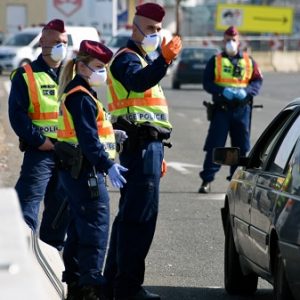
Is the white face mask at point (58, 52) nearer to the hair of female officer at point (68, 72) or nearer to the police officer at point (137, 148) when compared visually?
the police officer at point (137, 148)

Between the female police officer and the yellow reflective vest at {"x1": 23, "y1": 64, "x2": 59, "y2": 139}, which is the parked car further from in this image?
the female police officer

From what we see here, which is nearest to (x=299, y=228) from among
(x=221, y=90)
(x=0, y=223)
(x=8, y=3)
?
(x=0, y=223)

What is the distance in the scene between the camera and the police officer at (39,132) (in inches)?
328

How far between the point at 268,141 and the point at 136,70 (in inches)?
41.3

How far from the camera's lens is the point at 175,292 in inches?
319

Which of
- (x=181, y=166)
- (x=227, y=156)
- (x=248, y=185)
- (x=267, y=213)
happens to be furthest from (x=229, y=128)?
(x=267, y=213)

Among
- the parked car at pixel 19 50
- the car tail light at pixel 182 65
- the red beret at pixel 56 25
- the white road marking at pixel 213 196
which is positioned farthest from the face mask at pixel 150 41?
the parked car at pixel 19 50

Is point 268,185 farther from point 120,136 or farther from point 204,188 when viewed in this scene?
point 204,188

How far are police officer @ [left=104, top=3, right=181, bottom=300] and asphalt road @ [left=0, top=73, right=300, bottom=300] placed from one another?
465 mm

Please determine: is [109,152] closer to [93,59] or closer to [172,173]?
[93,59]

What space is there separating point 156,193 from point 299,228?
1.70 metres

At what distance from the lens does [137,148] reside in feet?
24.5

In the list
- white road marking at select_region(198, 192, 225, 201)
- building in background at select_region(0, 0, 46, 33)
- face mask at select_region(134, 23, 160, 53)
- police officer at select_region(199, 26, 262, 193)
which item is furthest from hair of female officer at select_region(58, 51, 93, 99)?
building in background at select_region(0, 0, 46, 33)

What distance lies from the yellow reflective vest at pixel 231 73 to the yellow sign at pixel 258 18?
8043cm
